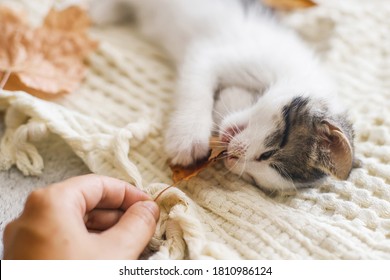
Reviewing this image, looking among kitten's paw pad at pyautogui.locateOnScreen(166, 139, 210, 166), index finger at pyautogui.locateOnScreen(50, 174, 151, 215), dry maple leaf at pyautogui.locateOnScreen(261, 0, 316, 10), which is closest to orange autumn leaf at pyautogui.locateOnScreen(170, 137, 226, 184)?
kitten's paw pad at pyautogui.locateOnScreen(166, 139, 210, 166)

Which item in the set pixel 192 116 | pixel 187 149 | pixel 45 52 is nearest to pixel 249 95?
pixel 192 116

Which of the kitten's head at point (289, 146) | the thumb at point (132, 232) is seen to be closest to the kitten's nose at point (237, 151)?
the kitten's head at point (289, 146)

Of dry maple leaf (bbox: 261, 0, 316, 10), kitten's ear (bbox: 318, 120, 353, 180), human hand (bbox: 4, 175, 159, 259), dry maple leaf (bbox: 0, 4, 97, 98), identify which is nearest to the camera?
human hand (bbox: 4, 175, 159, 259)

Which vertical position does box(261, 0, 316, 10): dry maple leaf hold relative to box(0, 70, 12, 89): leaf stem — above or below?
above

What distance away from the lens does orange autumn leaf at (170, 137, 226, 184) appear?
3.88 feet

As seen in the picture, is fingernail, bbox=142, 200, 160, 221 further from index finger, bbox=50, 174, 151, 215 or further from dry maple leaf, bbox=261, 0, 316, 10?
dry maple leaf, bbox=261, 0, 316, 10

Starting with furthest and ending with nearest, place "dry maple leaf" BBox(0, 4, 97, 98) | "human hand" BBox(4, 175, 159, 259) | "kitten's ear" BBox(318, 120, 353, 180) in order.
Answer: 1. "dry maple leaf" BBox(0, 4, 97, 98)
2. "kitten's ear" BBox(318, 120, 353, 180)
3. "human hand" BBox(4, 175, 159, 259)

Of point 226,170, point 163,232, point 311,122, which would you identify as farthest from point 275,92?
point 163,232

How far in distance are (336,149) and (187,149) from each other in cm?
41

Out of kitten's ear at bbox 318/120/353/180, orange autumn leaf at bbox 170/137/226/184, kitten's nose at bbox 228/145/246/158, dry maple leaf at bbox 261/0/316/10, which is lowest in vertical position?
orange autumn leaf at bbox 170/137/226/184

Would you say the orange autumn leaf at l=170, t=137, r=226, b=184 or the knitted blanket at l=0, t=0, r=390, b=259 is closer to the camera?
the knitted blanket at l=0, t=0, r=390, b=259

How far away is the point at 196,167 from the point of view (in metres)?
1.22

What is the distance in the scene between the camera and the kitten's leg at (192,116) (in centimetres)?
121
